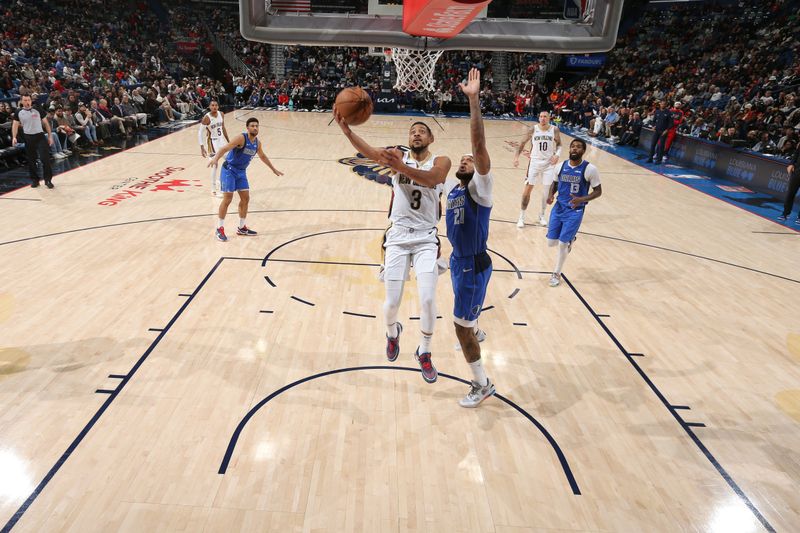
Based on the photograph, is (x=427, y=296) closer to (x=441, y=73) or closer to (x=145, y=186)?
(x=145, y=186)

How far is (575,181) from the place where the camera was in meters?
6.57

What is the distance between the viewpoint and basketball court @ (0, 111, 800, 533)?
3.38 metres

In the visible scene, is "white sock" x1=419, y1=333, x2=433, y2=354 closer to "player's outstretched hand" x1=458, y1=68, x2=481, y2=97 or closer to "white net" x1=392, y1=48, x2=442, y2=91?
"player's outstretched hand" x1=458, y1=68, x2=481, y2=97

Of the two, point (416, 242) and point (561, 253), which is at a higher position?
point (416, 242)

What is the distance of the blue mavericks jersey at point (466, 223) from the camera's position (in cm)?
397

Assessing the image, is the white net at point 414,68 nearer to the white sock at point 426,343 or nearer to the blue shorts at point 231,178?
the blue shorts at point 231,178

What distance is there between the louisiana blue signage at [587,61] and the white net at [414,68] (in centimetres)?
2154

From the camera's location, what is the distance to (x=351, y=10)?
617cm

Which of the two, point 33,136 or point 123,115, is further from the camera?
point 123,115

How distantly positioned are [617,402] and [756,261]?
5.32 meters

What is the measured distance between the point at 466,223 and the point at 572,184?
3.11 meters

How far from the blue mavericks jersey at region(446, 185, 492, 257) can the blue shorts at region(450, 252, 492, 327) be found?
0.07 meters

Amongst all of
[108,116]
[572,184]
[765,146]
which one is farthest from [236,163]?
[765,146]

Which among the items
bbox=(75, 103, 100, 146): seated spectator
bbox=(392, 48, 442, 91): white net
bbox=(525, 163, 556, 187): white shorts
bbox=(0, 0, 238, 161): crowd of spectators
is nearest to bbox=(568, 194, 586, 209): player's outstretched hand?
bbox=(525, 163, 556, 187): white shorts
